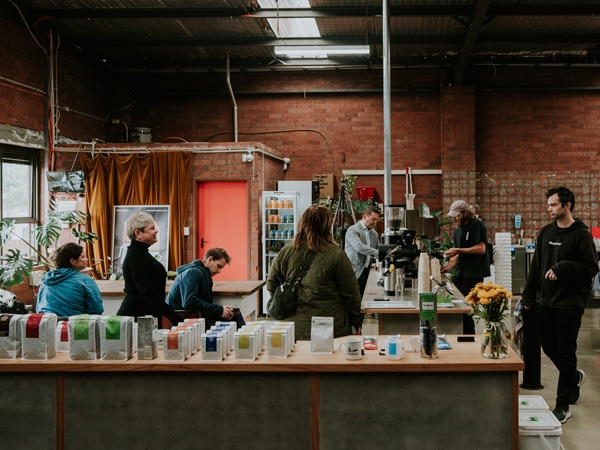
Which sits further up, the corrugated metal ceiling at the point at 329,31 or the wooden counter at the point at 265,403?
the corrugated metal ceiling at the point at 329,31

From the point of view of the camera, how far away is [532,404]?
3.28 m

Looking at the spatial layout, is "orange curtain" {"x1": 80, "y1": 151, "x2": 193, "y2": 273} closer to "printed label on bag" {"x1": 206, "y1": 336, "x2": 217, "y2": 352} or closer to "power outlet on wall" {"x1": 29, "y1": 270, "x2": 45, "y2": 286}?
"power outlet on wall" {"x1": 29, "y1": 270, "x2": 45, "y2": 286}

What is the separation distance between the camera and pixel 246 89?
36.2 feet

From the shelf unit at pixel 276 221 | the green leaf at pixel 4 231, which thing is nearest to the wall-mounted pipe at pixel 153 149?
the shelf unit at pixel 276 221

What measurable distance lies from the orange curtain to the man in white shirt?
10.2 ft

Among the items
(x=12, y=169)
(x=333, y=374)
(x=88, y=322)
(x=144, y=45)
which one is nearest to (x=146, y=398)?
(x=88, y=322)

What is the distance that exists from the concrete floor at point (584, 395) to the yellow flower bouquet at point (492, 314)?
130cm

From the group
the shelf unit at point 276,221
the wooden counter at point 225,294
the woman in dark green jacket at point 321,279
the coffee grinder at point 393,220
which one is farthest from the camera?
the shelf unit at point 276,221

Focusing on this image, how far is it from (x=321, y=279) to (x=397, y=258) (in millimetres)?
1549

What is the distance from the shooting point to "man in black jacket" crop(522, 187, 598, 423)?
424 centimetres

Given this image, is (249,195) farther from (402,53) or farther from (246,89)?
(402,53)

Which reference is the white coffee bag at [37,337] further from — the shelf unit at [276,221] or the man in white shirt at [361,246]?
the shelf unit at [276,221]

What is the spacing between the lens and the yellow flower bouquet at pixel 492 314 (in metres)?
3.00

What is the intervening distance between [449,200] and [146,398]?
8.42 metres
